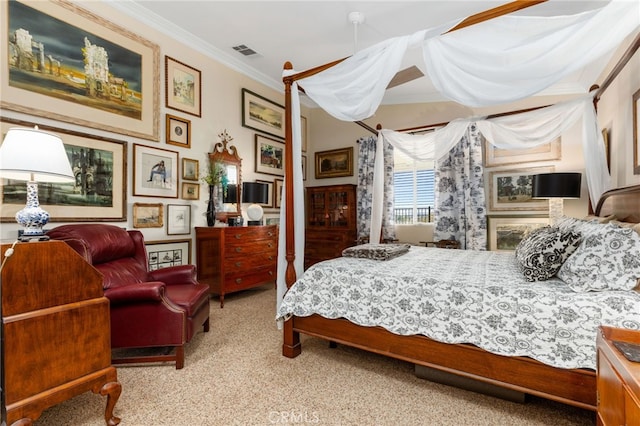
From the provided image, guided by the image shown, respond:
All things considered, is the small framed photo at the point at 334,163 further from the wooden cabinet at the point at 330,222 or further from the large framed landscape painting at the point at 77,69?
the large framed landscape painting at the point at 77,69

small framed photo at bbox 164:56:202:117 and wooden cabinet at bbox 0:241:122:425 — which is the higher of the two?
small framed photo at bbox 164:56:202:117

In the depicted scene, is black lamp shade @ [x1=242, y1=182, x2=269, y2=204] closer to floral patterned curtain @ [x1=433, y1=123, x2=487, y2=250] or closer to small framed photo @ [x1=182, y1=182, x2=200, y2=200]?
small framed photo @ [x1=182, y1=182, x2=200, y2=200]

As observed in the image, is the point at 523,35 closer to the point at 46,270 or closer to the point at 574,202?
the point at 46,270

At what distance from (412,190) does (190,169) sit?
11.2 feet

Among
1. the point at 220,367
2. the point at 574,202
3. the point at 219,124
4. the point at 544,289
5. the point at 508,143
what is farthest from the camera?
the point at 219,124

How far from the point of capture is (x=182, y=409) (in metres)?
1.84

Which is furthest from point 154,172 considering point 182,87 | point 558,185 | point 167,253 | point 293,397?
point 558,185

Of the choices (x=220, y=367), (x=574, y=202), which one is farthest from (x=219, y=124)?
(x=574, y=202)

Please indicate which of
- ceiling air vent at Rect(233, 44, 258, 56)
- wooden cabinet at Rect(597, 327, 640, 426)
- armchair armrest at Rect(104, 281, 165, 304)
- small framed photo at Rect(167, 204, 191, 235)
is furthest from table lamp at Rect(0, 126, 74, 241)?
ceiling air vent at Rect(233, 44, 258, 56)

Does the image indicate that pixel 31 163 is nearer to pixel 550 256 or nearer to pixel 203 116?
pixel 203 116

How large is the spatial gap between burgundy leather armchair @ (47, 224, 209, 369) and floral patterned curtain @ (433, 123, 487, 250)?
357 centimetres

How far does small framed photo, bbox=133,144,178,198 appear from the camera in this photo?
134 inches

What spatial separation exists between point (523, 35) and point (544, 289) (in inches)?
57.2

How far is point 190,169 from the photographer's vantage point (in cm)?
393
